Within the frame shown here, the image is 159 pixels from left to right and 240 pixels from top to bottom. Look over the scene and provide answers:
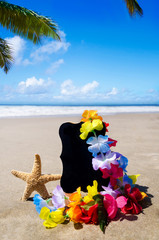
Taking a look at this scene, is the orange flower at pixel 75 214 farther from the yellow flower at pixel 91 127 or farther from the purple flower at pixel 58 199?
the yellow flower at pixel 91 127

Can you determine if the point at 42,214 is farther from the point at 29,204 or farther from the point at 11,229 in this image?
the point at 29,204

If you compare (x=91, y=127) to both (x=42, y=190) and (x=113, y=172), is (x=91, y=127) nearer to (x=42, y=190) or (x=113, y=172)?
(x=113, y=172)

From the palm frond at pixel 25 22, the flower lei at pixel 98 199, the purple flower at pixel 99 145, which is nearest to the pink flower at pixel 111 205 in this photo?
the flower lei at pixel 98 199

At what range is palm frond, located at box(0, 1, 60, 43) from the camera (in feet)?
25.4

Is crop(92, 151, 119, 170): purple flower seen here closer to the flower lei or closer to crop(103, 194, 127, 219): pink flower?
the flower lei

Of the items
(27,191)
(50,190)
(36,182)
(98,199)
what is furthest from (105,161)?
(50,190)

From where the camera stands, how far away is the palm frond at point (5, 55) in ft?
32.9

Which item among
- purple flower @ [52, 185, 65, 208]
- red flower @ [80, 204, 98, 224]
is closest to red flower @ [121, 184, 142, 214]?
red flower @ [80, 204, 98, 224]

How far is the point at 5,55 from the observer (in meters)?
10.4

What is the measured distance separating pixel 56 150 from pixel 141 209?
296cm

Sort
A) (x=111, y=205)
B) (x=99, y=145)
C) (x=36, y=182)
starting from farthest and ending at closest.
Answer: (x=36, y=182)
(x=99, y=145)
(x=111, y=205)

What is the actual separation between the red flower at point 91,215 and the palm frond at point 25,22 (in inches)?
308

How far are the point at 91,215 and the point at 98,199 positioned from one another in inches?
5.4

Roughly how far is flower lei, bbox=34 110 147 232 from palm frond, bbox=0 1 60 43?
741cm
